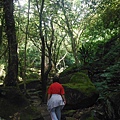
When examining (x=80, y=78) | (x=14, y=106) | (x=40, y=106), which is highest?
(x=80, y=78)

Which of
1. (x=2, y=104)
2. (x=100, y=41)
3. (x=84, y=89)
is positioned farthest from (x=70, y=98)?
(x=100, y=41)

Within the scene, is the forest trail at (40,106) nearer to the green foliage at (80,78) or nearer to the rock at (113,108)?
the green foliage at (80,78)

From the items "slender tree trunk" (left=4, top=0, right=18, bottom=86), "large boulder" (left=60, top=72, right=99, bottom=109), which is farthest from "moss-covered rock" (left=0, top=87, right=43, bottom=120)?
"large boulder" (left=60, top=72, right=99, bottom=109)

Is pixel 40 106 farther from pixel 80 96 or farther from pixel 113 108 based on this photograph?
pixel 113 108

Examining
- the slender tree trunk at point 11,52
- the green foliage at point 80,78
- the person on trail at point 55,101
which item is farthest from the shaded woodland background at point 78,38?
the person on trail at point 55,101

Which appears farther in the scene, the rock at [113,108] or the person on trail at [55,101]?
the person on trail at [55,101]

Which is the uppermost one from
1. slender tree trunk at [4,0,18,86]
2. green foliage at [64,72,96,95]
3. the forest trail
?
slender tree trunk at [4,0,18,86]

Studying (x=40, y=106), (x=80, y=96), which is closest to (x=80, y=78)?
(x=80, y=96)

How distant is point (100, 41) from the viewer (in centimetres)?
1495

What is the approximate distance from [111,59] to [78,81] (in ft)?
7.03

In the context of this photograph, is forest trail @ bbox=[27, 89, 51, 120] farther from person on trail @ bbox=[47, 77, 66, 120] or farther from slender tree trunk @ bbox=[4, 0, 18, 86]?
person on trail @ bbox=[47, 77, 66, 120]

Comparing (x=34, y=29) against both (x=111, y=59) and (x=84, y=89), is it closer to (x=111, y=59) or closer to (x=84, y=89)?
(x=111, y=59)

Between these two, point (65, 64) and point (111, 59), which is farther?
point (65, 64)

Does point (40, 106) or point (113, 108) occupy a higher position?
point (113, 108)
